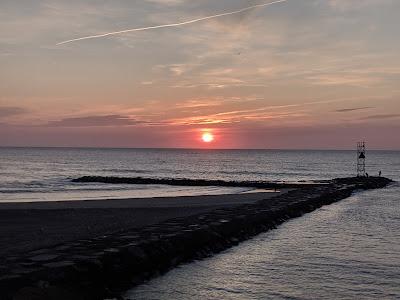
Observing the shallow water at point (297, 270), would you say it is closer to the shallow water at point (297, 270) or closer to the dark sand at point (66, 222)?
the shallow water at point (297, 270)

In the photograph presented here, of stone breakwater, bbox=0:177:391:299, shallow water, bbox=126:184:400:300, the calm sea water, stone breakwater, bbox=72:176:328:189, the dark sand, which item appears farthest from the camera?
stone breakwater, bbox=72:176:328:189

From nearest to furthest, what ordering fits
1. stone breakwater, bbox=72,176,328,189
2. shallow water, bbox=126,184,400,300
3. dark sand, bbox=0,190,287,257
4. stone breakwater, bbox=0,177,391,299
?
stone breakwater, bbox=0,177,391,299 < shallow water, bbox=126,184,400,300 < dark sand, bbox=0,190,287,257 < stone breakwater, bbox=72,176,328,189

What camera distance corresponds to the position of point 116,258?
37.7 ft

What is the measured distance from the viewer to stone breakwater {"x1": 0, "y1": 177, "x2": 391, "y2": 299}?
9062 millimetres

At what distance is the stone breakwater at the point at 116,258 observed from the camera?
906 centimetres

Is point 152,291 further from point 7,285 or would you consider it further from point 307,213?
point 307,213

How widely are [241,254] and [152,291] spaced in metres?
4.72

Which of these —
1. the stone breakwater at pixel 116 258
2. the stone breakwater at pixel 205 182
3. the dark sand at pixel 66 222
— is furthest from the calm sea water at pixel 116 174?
the stone breakwater at pixel 116 258

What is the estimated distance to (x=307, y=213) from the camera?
25.7m

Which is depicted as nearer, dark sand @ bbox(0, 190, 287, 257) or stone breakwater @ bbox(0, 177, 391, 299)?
stone breakwater @ bbox(0, 177, 391, 299)

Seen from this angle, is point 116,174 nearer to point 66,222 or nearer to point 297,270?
point 66,222

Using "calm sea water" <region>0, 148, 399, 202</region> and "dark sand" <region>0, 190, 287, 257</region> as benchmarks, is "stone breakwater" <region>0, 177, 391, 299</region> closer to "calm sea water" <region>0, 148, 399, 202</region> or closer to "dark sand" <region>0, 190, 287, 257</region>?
"dark sand" <region>0, 190, 287, 257</region>

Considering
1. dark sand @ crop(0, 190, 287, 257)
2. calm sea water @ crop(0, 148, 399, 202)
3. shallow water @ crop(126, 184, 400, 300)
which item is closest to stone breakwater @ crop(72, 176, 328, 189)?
calm sea water @ crop(0, 148, 399, 202)

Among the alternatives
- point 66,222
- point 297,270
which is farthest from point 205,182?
point 297,270
